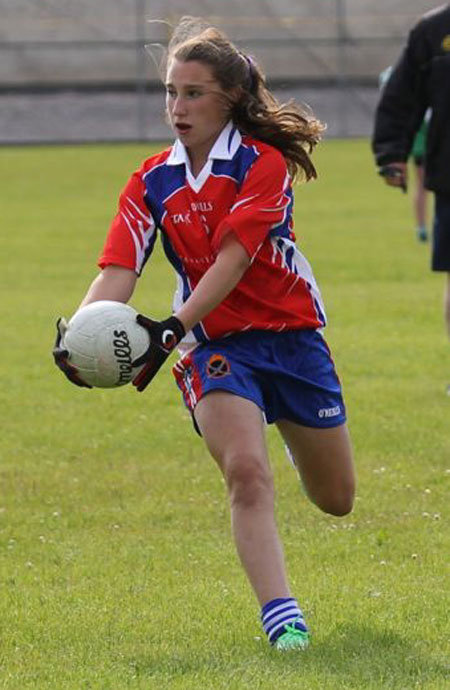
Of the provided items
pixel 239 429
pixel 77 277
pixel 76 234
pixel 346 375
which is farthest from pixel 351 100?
pixel 239 429

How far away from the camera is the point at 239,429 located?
5609 mm

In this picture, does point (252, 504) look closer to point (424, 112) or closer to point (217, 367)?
point (217, 367)

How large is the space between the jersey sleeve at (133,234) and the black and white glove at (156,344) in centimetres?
43

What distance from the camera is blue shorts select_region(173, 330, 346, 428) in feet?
19.0

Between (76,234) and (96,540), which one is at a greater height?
(96,540)

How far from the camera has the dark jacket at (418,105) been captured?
10.2 metres

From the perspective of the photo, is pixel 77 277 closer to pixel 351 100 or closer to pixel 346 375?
pixel 346 375

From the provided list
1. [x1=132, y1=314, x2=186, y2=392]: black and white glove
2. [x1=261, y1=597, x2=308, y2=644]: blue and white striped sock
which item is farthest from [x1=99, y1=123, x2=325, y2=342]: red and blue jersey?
[x1=261, y1=597, x2=308, y2=644]: blue and white striped sock

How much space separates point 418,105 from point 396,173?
0.47 m

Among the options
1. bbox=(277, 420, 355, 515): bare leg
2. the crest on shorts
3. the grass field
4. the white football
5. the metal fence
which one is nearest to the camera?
the grass field

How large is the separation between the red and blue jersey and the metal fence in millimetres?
38642

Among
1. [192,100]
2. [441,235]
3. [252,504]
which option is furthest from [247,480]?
[441,235]

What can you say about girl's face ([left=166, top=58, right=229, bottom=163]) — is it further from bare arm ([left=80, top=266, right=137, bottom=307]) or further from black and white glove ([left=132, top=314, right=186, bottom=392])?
black and white glove ([left=132, top=314, right=186, bottom=392])

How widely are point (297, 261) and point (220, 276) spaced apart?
0.46 m
